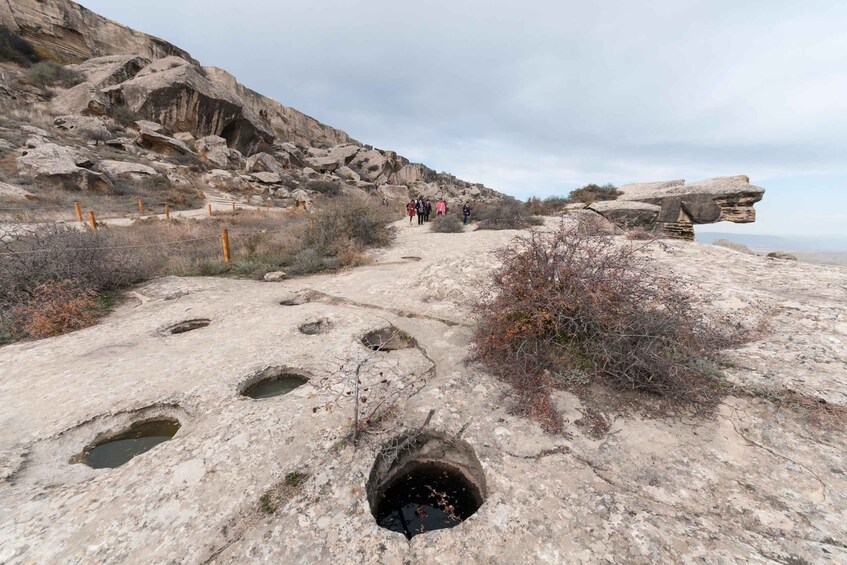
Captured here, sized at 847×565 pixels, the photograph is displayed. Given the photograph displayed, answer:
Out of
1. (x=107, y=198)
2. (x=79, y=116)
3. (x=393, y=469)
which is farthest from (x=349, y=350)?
(x=79, y=116)

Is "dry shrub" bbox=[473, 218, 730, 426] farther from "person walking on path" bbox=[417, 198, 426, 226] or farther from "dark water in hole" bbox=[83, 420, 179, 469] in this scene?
"person walking on path" bbox=[417, 198, 426, 226]

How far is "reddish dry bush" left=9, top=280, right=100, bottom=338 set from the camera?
4.84m

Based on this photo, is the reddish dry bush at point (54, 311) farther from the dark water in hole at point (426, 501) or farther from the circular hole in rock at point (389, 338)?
the dark water in hole at point (426, 501)

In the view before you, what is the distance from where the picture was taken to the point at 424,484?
8.84 ft

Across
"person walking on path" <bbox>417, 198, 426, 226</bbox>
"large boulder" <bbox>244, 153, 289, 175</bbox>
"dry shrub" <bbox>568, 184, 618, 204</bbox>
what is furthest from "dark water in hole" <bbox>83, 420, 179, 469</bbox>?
"large boulder" <bbox>244, 153, 289, 175</bbox>

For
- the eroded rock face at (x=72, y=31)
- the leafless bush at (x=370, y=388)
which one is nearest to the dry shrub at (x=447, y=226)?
the leafless bush at (x=370, y=388)

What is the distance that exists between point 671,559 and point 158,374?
188 inches

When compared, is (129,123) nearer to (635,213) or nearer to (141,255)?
(141,255)

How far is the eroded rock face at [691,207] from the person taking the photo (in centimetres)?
1241

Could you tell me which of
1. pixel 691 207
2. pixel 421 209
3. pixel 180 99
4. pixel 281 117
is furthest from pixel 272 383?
pixel 281 117

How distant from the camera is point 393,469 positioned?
8.64 feet

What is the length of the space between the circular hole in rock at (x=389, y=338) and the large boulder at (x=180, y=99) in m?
33.1

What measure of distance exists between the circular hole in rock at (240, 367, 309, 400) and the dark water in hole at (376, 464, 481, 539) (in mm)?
1660

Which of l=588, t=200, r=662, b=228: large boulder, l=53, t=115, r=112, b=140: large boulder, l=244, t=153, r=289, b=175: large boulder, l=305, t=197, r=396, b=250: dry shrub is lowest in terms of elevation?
l=305, t=197, r=396, b=250: dry shrub
